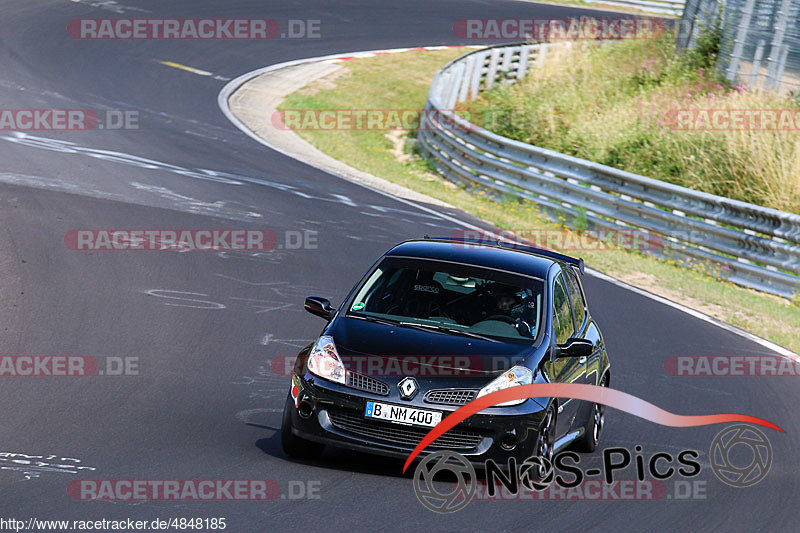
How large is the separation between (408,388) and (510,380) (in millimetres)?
713

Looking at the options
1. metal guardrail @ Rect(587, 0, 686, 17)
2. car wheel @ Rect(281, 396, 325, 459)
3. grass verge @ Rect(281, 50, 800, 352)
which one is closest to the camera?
car wheel @ Rect(281, 396, 325, 459)

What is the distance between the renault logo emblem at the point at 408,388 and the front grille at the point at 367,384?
10 cm

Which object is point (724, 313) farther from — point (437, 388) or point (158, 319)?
point (437, 388)

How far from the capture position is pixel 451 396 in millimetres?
7270

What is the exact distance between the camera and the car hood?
7.41 meters

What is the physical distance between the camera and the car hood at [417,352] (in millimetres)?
7406

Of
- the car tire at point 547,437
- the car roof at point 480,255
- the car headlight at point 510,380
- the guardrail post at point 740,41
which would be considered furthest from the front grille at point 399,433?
the guardrail post at point 740,41

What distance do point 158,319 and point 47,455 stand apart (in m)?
4.43

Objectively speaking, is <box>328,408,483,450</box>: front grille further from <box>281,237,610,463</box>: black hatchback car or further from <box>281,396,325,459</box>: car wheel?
<box>281,396,325,459</box>: car wheel

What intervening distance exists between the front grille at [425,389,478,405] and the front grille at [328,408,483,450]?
19 centimetres

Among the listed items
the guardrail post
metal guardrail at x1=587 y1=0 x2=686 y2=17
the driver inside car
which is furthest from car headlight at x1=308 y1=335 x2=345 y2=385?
metal guardrail at x1=587 y1=0 x2=686 y2=17

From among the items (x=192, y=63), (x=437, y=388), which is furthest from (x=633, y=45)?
(x=437, y=388)

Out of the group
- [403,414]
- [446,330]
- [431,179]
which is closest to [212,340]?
[446,330]

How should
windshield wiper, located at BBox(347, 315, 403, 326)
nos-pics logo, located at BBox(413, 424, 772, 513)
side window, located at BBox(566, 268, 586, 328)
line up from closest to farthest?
nos-pics logo, located at BBox(413, 424, 772, 513) → windshield wiper, located at BBox(347, 315, 403, 326) → side window, located at BBox(566, 268, 586, 328)
